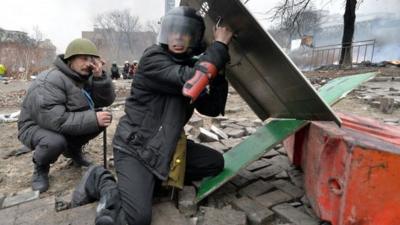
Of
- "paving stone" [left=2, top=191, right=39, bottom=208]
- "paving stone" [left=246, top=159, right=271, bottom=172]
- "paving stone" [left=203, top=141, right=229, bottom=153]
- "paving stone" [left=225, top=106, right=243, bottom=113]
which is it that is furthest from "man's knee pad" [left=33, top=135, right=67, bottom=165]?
"paving stone" [left=225, top=106, right=243, bottom=113]

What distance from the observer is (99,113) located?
302 cm

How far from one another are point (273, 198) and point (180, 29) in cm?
139

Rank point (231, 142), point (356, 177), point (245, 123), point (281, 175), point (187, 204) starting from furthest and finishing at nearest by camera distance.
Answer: point (245, 123), point (231, 142), point (281, 175), point (187, 204), point (356, 177)

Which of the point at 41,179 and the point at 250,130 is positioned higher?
the point at 250,130

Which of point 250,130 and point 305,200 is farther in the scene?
point 250,130

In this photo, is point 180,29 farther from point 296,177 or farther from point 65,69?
point 296,177

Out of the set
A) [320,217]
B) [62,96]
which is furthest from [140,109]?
[320,217]

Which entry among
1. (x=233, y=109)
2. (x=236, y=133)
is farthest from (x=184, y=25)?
(x=233, y=109)

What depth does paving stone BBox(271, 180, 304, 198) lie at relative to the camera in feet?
8.74

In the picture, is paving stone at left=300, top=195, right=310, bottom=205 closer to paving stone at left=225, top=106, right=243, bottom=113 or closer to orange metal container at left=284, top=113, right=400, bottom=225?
orange metal container at left=284, top=113, right=400, bottom=225

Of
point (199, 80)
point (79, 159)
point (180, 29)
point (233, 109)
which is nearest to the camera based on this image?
point (199, 80)

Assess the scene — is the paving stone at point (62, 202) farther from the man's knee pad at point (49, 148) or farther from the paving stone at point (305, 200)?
the paving stone at point (305, 200)

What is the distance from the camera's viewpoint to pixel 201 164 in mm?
2729

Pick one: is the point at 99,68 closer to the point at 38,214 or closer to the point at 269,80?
the point at 38,214
